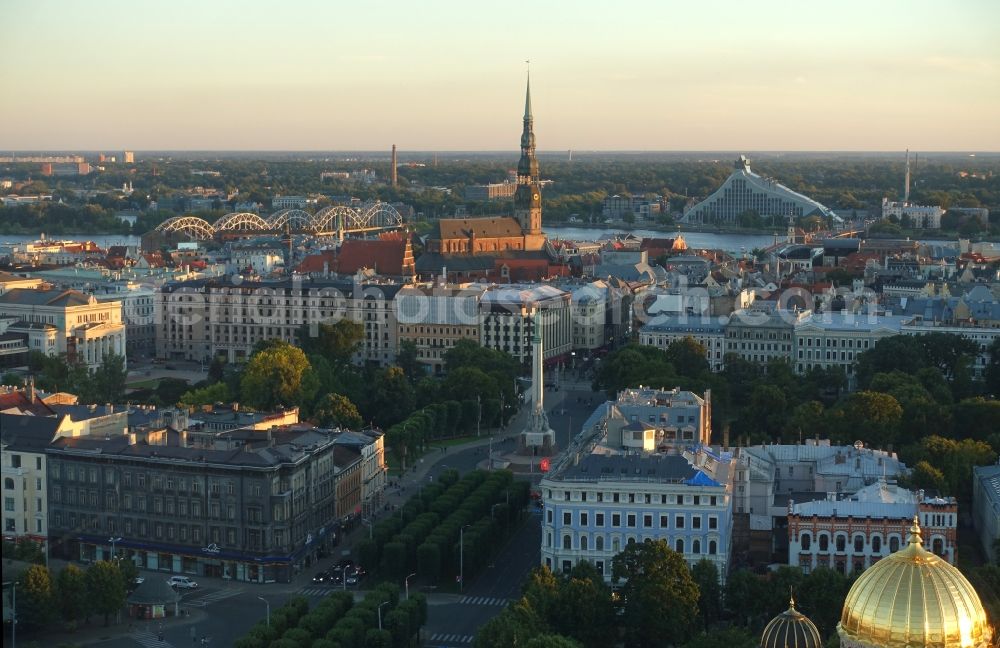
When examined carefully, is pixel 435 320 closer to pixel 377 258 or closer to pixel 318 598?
pixel 377 258

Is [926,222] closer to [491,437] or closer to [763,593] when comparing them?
[491,437]

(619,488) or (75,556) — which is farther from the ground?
(619,488)

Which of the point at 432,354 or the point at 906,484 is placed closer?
the point at 906,484

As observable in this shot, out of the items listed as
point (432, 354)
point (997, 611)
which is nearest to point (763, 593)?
point (997, 611)

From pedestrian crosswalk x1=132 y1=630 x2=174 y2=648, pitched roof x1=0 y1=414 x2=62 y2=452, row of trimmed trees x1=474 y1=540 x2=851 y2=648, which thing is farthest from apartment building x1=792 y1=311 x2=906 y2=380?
pedestrian crosswalk x1=132 y1=630 x2=174 y2=648

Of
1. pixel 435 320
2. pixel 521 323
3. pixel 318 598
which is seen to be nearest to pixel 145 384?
pixel 435 320

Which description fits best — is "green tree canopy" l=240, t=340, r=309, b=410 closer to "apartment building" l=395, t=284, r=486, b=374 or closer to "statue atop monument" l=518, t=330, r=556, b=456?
"statue atop monument" l=518, t=330, r=556, b=456
